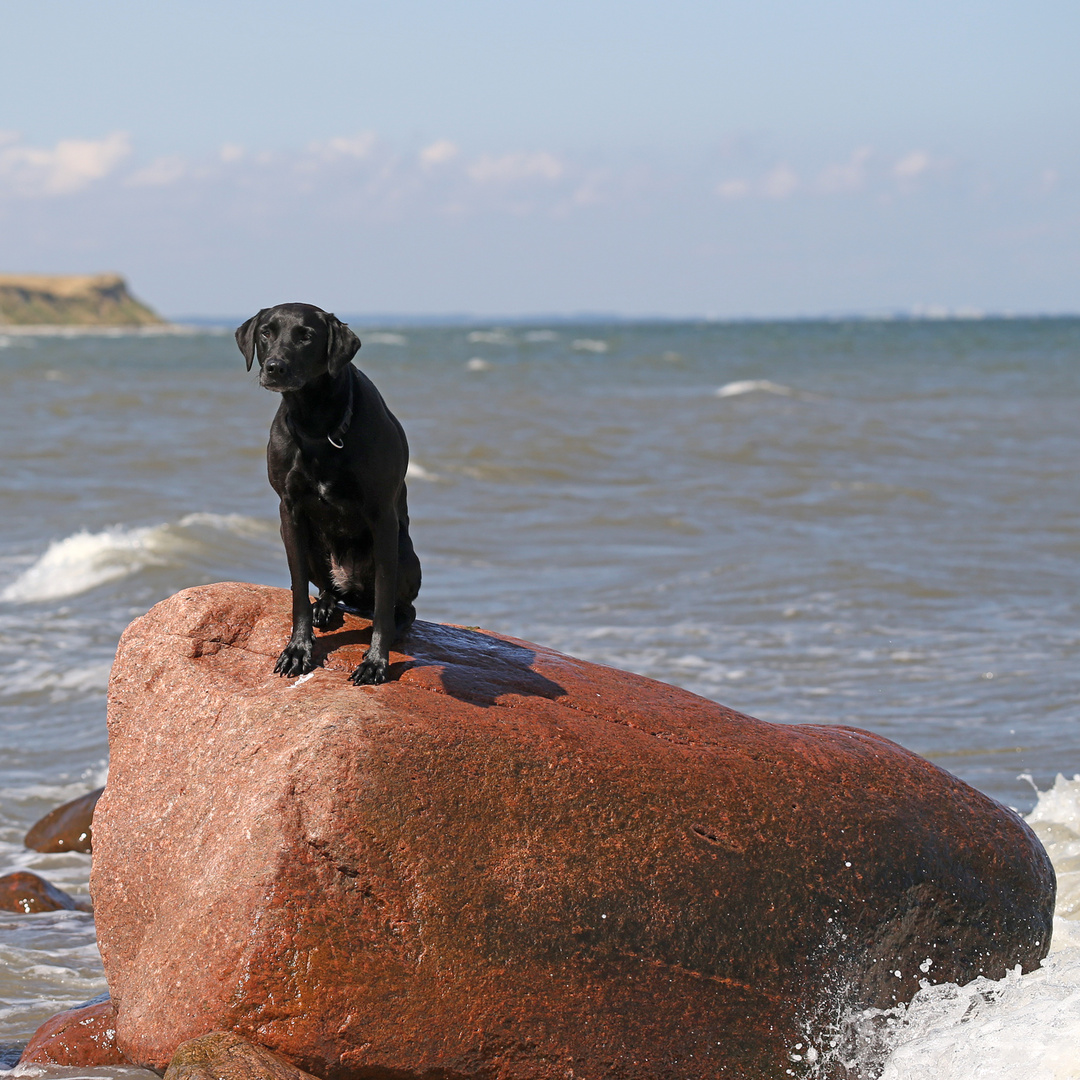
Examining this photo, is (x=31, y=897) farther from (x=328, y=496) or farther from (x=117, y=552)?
(x=117, y=552)

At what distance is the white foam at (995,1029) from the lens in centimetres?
404

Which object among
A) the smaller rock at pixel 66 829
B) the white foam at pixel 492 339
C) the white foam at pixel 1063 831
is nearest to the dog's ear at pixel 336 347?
the smaller rock at pixel 66 829

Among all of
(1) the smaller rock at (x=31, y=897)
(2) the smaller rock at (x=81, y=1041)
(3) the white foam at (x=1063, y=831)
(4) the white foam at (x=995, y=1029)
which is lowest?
(1) the smaller rock at (x=31, y=897)

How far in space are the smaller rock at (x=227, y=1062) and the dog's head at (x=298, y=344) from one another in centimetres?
194

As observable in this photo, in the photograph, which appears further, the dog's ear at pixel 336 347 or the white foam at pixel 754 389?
the white foam at pixel 754 389

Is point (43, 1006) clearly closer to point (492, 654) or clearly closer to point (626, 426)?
point (492, 654)

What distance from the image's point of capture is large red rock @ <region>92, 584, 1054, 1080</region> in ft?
12.8

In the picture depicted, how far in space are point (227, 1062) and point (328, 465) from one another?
182cm

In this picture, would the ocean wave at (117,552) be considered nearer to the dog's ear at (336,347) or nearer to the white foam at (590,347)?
the dog's ear at (336,347)

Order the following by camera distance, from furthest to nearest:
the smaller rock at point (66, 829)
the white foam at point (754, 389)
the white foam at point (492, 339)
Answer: the white foam at point (492, 339) → the white foam at point (754, 389) → the smaller rock at point (66, 829)

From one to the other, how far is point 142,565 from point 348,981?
31.2ft

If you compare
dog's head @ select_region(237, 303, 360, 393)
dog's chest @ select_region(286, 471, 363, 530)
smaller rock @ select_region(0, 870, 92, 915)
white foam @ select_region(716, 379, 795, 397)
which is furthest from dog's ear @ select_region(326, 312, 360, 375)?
white foam @ select_region(716, 379, 795, 397)

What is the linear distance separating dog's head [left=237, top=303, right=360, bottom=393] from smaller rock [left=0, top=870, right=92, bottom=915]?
3.28 meters

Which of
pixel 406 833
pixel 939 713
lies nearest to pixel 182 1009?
pixel 406 833
